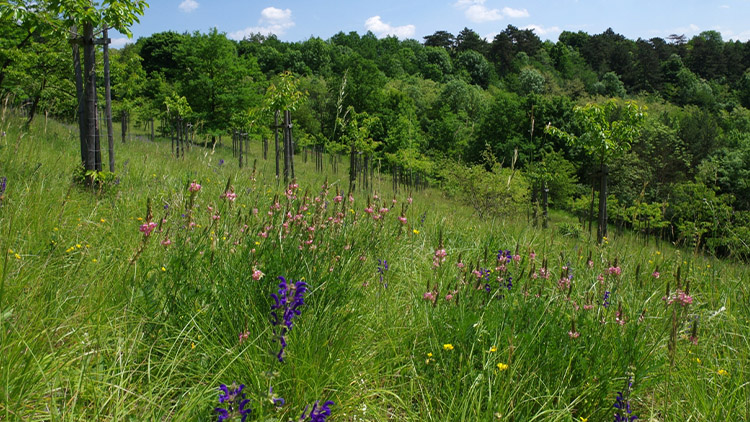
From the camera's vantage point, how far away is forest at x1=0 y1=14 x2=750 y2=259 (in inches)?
512

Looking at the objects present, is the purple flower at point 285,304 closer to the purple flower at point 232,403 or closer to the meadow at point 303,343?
the meadow at point 303,343

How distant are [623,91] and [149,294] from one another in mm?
86165

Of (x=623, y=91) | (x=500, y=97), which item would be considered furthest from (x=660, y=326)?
(x=623, y=91)

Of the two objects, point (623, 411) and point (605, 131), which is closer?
point (623, 411)

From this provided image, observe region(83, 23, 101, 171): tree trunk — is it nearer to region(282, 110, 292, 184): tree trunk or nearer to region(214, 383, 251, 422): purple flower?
region(214, 383, 251, 422): purple flower

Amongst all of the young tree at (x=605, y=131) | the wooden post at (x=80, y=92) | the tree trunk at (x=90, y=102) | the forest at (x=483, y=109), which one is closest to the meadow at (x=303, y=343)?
the forest at (x=483, y=109)

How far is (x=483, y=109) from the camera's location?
53594 millimetres

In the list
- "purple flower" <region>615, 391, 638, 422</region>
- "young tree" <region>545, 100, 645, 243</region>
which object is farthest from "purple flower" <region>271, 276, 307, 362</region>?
"young tree" <region>545, 100, 645, 243</region>

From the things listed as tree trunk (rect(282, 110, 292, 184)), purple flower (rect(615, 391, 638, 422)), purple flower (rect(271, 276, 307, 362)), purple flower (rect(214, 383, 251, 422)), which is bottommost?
purple flower (rect(615, 391, 638, 422))

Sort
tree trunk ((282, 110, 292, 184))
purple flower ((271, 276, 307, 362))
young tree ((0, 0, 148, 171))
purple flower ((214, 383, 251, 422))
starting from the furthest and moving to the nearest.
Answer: tree trunk ((282, 110, 292, 184)) < young tree ((0, 0, 148, 171)) < purple flower ((271, 276, 307, 362)) < purple flower ((214, 383, 251, 422))

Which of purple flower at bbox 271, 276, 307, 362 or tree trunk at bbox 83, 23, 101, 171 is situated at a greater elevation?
tree trunk at bbox 83, 23, 101, 171

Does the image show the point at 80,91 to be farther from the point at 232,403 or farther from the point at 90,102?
the point at 232,403

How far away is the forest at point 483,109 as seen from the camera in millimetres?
12992

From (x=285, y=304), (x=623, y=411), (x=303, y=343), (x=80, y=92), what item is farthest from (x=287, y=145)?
(x=623, y=411)
